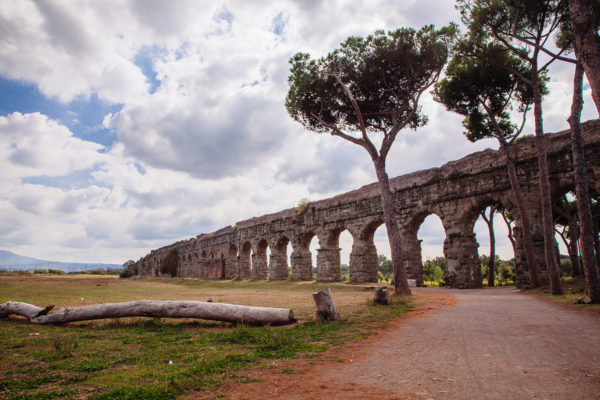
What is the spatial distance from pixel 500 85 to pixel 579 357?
13.3 m

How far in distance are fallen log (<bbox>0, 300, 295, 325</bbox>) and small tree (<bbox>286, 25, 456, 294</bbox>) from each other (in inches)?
227

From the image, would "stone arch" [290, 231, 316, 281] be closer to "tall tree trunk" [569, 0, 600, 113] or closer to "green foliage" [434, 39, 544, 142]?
"green foliage" [434, 39, 544, 142]

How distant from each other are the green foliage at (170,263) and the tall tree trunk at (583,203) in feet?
147

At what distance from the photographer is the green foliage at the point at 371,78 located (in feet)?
39.4

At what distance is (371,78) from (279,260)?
16.5m

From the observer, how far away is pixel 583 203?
26.1 ft

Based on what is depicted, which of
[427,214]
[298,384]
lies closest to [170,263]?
[427,214]

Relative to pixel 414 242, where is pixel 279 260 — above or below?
below

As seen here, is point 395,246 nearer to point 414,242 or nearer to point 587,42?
point 587,42

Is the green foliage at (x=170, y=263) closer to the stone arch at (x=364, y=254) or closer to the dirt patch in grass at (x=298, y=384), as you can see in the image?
the stone arch at (x=364, y=254)

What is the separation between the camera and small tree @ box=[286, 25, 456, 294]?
1160 centimetres

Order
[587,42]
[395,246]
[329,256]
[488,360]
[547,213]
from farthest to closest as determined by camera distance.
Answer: [329,256] < [395,246] < [547,213] < [587,42] < [488,360]

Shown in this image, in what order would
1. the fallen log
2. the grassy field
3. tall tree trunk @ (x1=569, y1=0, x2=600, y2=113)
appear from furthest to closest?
the fallen log → tall tree trunk @ (x1=569, y1=0, x2=600, y2=113) → the grassy field

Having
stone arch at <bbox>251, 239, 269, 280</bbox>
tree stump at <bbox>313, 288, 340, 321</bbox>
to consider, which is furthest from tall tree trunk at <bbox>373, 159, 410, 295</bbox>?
stone arch at <bbox>251, 239, 269, 280</bbox>
